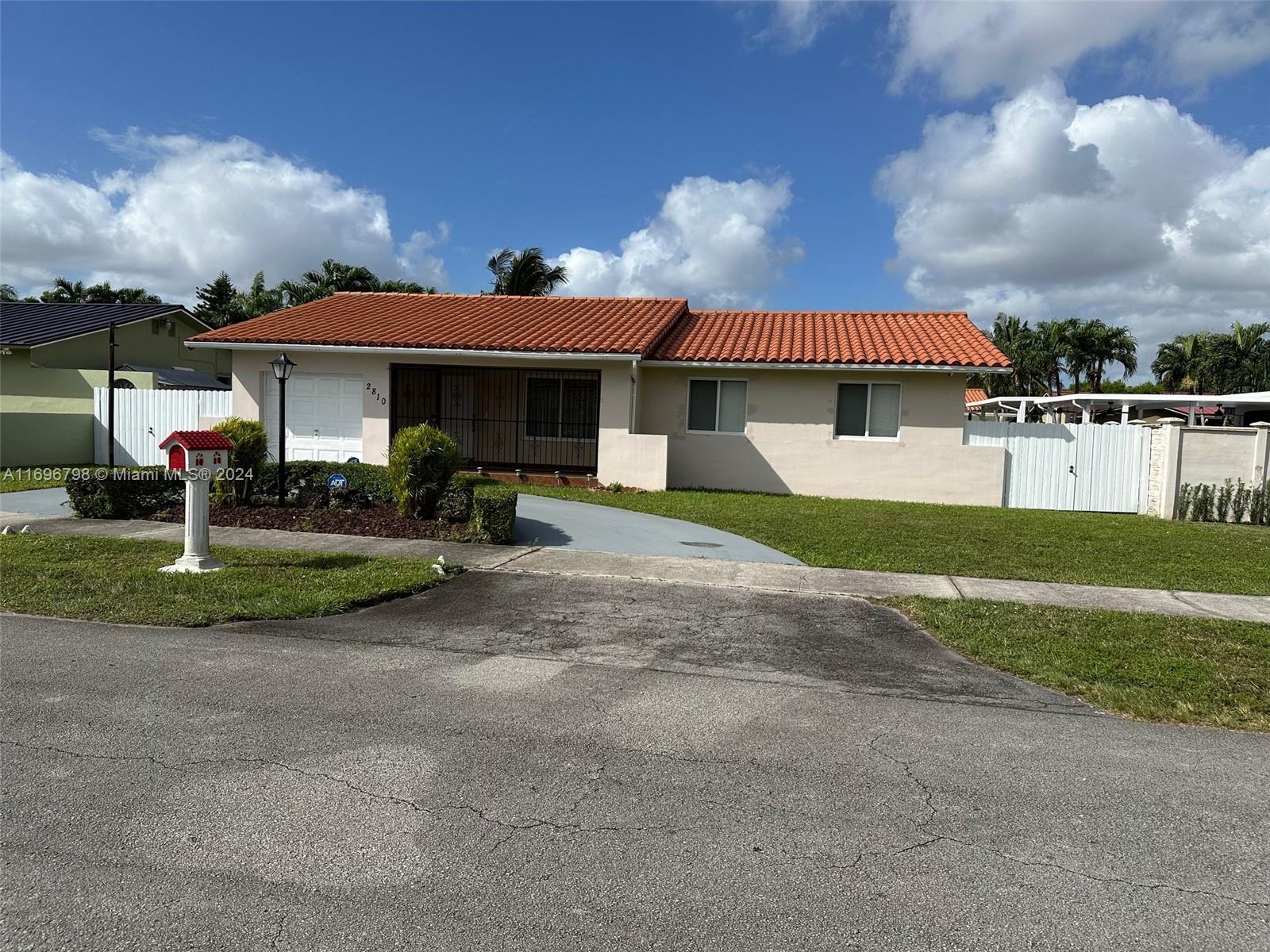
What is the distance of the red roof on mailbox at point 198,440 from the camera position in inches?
341

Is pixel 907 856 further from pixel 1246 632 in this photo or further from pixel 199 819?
pixel 1246 632

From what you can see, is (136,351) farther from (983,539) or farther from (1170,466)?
(1170,466)

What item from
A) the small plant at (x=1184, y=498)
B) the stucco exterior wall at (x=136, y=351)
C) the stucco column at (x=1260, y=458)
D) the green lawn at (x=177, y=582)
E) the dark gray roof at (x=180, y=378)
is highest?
the stucco exterior wall at (x=136, y=351)

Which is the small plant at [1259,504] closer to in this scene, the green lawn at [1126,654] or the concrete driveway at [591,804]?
the green lawn at [1126,654]

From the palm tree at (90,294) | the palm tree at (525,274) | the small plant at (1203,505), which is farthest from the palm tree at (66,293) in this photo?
the small plant at (1203,505)

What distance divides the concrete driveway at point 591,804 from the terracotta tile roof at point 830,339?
11.9 m

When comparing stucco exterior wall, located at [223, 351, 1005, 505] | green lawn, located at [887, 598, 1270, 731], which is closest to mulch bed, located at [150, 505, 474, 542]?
stucco exterior wall, located at [223, 351, 1005, 505]

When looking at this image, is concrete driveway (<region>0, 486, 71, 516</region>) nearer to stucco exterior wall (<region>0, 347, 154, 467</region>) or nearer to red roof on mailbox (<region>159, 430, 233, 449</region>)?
red roof on mailbox (<region>159, 430, 233, 449</region>)

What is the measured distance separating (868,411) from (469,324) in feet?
30.3

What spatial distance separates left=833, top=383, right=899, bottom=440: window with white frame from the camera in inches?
691

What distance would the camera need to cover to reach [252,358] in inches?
714

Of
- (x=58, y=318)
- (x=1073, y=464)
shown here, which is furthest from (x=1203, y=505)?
(x=58, y=318)

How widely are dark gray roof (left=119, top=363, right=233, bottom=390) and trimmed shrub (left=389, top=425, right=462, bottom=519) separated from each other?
15.7 m

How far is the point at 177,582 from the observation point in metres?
8.02
